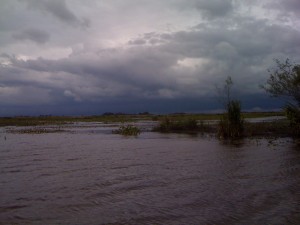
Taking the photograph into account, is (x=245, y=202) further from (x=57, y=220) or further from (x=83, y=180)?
(x=83, y=180)

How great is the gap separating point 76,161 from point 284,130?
2308cm

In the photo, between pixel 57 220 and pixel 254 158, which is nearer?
pixel 57 220

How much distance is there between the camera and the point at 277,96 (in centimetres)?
3080

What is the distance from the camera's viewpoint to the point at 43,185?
1280 cm

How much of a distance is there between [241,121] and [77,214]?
26.3 metres

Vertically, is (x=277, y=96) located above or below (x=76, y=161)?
above

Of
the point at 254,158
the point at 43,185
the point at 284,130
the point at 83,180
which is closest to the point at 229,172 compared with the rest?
the point at 254,158

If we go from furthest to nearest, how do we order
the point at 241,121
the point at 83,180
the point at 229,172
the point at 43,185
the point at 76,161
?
1. the point at 241,121
2. the point at 76,161
3. the point at 229,172
4. the point at 83,180
5. the point at 43,185

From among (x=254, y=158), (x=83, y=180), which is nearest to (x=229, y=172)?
(x=254, y=158)

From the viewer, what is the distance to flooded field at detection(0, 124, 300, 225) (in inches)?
353

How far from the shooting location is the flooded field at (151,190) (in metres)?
8.96

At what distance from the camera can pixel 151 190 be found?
1194cm

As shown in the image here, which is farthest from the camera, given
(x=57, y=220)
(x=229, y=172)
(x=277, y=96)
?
(x=277, y=96)

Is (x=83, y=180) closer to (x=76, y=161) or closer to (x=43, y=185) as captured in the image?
(x=43, y=185)
